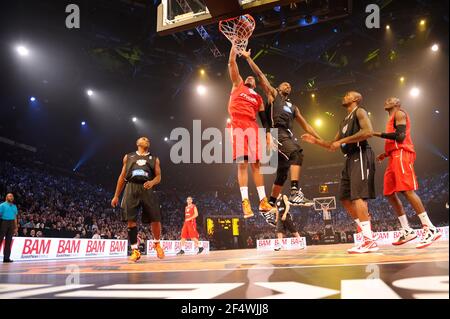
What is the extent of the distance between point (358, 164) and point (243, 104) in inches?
69.9

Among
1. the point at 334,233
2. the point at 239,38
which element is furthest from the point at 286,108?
the point at 334,233

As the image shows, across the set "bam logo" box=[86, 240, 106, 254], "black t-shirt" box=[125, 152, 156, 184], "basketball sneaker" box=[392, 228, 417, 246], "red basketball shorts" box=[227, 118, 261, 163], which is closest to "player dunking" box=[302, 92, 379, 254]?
"red basketball shorts" box=[227, 118, 261, 163]

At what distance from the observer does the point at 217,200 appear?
77.9ft

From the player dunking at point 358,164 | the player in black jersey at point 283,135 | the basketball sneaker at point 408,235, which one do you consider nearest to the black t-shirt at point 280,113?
the player in black jersey at point 283,135

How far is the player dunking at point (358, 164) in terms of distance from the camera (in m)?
4.39

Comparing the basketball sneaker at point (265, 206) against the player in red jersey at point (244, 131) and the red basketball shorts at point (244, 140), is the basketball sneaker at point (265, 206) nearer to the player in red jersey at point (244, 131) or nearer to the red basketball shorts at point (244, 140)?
the player in red jersey at point (244, 131)

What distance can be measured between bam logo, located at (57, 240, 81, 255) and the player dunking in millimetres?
9508

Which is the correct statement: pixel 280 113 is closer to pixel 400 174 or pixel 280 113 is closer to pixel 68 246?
pixel 400 174

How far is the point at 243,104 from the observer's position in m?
4.79

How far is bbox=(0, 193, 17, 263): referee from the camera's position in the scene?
326 inches

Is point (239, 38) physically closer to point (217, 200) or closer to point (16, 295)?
point (16, 295)

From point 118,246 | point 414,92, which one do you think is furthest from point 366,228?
point 414,92

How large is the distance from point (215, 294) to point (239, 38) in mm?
4549

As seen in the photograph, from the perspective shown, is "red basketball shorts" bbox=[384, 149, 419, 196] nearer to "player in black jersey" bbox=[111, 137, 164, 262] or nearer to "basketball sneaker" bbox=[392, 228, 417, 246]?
"basketball sneaker" bbox=[392, 228, 417, 246]
